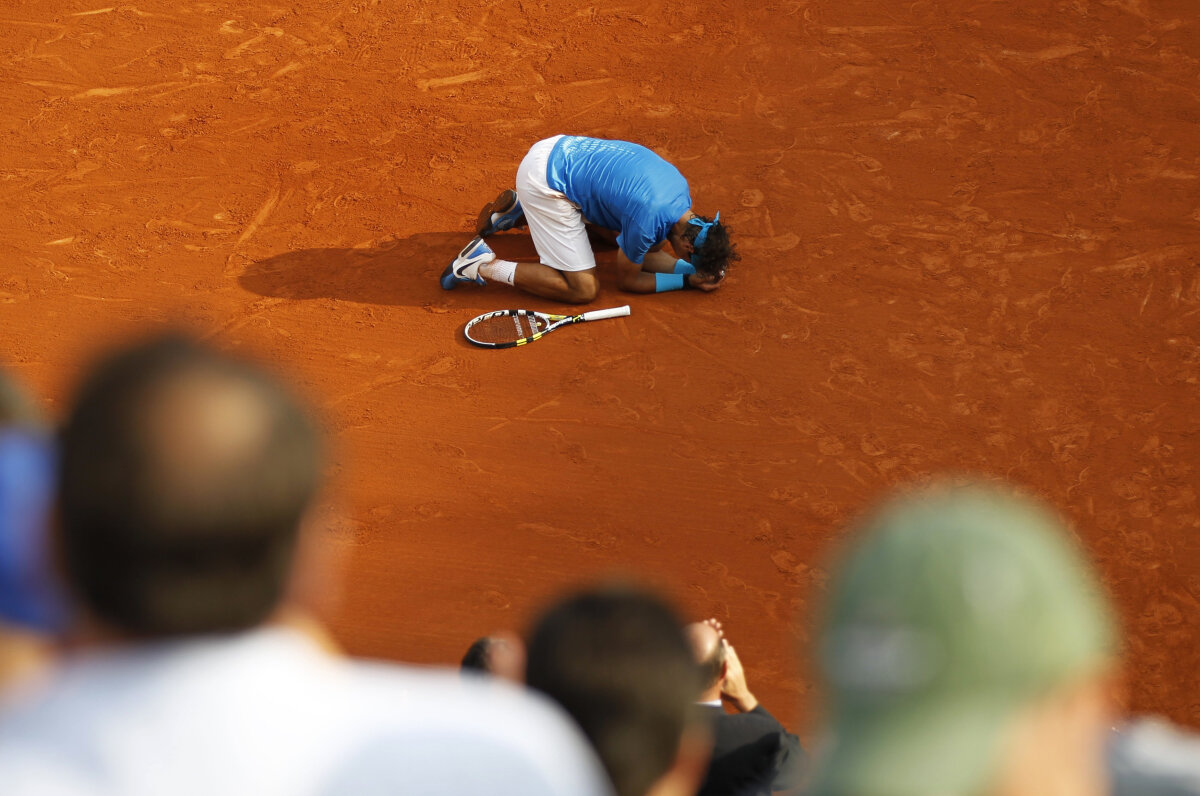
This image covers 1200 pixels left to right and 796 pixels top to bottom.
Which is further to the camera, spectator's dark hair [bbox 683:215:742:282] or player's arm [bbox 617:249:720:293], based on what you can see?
A: player's arm [bbox 617:249:720:293]

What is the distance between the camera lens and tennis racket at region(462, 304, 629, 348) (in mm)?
7344

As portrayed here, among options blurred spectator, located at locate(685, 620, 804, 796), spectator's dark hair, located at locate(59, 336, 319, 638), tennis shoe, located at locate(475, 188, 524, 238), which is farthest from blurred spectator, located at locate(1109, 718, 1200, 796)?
tennis shoe, located at locate(475, 188, 524, 238)

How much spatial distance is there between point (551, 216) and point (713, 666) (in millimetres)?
4720

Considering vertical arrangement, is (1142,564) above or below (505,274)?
below

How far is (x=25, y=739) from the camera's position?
1.34 metres

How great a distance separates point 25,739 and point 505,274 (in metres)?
6.69

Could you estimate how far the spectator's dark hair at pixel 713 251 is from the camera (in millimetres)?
7355

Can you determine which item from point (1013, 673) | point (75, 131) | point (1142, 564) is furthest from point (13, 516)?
point (75, 131)

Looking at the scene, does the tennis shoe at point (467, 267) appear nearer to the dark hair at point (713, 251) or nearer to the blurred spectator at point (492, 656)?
the dark hair at point (713, 251)

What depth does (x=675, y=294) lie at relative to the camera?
7.76 meters

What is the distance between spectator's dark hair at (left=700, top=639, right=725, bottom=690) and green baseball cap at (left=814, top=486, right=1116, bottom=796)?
2280 mm

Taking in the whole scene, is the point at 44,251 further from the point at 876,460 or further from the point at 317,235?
the point at 876,460

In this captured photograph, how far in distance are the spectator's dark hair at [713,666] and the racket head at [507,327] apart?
151 inches

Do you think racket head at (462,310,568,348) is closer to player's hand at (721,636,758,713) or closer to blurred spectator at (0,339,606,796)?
player's hand at (721,636,758,713)
